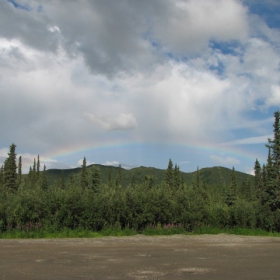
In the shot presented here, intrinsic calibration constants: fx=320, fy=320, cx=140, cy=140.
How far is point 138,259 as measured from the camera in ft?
38.2

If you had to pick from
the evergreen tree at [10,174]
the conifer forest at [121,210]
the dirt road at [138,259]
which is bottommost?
the dirt road at [138,259]

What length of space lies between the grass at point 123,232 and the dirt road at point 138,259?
3.66 ft

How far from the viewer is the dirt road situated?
937 centimetres

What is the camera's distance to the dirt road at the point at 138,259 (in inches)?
369

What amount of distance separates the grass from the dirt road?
111 centimetres

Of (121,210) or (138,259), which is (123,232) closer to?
(121,210)

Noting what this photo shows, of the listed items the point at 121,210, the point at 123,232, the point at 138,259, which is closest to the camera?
the point at 138,259

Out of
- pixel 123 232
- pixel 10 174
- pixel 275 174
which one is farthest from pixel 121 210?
pixel 10 174

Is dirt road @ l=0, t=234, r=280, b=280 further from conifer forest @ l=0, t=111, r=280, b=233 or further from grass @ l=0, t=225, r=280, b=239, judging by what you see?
conifer forest @ l=0, t=111, r=280, b=233

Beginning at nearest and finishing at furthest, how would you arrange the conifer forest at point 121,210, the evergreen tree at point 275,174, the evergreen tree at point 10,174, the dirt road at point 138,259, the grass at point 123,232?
1. the dirt road at point 138,259
2. the grass at point 123,232
3. the conifer forest at point 121,210
4. the evergreen tree at point 275,174
5. the evergreen tree at point 10,174

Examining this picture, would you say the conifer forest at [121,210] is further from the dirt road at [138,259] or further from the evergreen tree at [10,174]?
the evergreen tree at [10,174]

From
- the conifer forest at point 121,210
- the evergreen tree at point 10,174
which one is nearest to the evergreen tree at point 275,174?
the conifer forest at point 121,210

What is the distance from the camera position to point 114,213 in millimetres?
19656

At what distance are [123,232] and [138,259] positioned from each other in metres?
7.29
